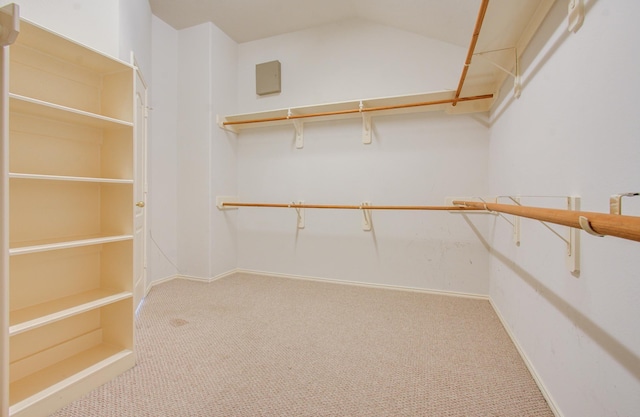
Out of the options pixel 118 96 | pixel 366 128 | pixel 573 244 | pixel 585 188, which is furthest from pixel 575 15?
pixel 118 96

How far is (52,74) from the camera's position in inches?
52.8

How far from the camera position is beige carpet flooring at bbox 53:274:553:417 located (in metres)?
1.18

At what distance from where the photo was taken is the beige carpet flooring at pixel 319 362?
46.6 inches

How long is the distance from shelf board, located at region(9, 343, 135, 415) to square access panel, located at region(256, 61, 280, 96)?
9.09 feet

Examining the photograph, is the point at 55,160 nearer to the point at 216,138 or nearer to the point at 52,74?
the point at 52,74

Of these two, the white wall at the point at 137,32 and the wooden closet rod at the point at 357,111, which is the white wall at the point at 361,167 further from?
the white wall at the point at 137,32

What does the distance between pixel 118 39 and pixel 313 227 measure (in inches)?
88.7

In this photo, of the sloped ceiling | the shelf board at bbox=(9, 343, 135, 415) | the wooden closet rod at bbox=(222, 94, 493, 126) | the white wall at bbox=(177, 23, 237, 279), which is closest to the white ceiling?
the sloped ceiling

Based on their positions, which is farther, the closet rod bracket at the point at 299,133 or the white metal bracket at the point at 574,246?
the closet rod bracket at the point at 299,133

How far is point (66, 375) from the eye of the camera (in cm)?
126

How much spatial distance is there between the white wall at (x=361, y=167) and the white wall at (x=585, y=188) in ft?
3.22

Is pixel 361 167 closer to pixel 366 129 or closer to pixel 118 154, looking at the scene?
pixel 366 129

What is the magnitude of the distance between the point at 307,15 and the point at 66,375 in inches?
133

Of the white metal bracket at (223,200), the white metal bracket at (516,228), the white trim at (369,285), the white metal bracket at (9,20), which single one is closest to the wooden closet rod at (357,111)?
the white metal bracket at (223,200)
